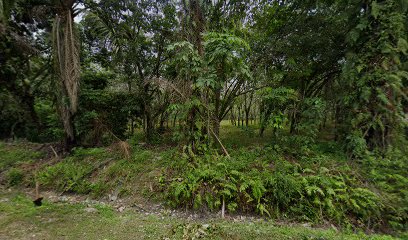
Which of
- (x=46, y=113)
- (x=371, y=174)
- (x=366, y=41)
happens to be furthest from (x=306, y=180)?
(x=46, y=113)

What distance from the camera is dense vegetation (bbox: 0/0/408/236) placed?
394 cm

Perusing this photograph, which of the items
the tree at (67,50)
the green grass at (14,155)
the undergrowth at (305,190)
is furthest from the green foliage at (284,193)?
the green grass at (14,155)

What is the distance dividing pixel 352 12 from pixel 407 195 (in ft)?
14.3

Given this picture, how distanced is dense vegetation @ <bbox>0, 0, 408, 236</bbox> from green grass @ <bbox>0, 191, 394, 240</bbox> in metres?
0.44

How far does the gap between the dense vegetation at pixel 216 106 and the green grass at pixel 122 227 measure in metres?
0.44

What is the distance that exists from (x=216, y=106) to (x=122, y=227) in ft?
14.0

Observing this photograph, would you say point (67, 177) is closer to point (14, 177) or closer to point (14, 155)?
point (14, 177)

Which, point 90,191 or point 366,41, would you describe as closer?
point 90,191

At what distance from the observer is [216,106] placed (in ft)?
21.3

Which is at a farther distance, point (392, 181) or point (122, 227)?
point (392, 181)

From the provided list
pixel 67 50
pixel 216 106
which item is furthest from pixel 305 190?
pixel 67 50

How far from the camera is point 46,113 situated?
8.35 metres

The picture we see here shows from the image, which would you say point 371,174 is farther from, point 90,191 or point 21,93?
point 21,93

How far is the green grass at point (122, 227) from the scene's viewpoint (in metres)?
3.07
